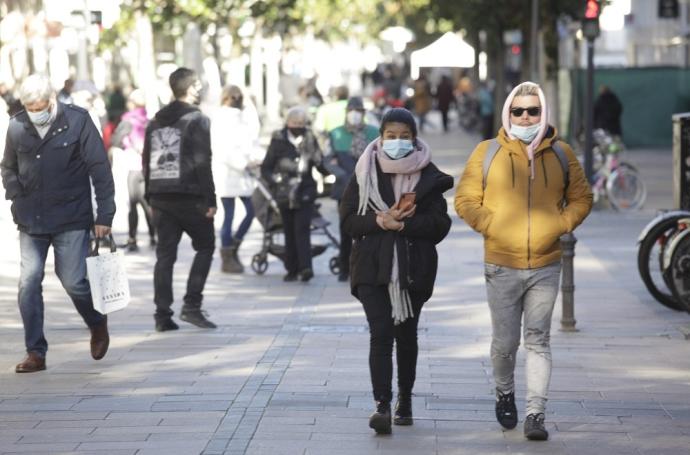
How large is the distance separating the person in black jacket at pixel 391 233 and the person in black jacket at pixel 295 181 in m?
6.51

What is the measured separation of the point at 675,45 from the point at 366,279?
1499 inches

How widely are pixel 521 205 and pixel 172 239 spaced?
430 cm

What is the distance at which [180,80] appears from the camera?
37.0ft

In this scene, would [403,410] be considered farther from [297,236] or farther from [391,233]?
[297,236]

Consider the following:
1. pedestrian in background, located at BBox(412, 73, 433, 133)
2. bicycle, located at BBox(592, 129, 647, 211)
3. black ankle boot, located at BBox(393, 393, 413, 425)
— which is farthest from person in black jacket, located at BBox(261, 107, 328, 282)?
pedestrian in background, located at BBox(412, 73, 433, 133)

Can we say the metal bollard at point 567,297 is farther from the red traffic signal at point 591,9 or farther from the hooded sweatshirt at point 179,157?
the red traffic signal at point 591,9

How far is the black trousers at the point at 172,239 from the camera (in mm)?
11250

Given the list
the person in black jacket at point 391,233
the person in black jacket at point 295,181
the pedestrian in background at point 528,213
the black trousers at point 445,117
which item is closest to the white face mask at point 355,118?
the person in black jacket at point 295,181

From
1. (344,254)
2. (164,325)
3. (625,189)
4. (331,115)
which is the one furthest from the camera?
(625,189)

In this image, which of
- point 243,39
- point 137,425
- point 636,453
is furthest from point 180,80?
point 243,39

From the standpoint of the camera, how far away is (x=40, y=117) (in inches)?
372

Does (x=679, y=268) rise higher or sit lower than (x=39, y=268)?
lower

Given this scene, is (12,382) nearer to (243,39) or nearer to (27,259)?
(27,259)

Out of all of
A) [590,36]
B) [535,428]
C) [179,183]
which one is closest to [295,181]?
[179,183]
